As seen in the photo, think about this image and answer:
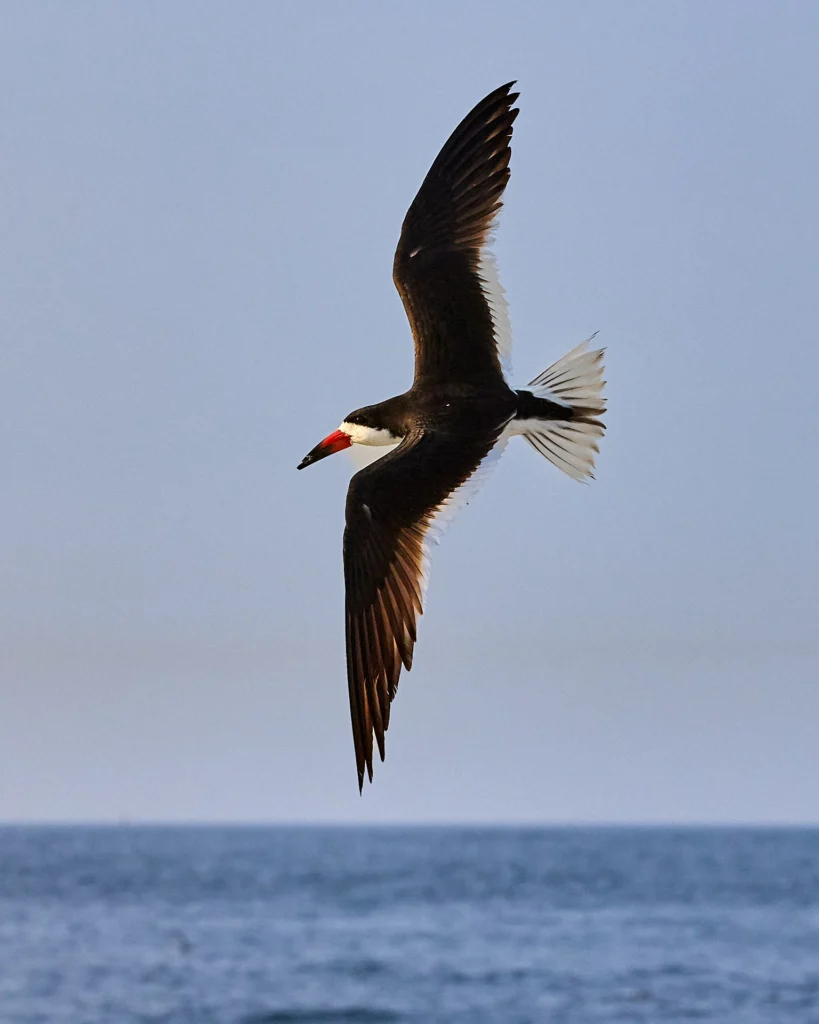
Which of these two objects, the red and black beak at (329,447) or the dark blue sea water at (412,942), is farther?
the dark blue sea water at (412,942)

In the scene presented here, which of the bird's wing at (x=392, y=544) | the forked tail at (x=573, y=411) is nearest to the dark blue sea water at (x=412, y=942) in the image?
the forked tail at (x=573, y=411)

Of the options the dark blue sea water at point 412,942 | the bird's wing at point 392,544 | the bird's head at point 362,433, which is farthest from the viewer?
the dark blue sea water at point 412,942

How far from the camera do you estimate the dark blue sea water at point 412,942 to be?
4056 centimetres

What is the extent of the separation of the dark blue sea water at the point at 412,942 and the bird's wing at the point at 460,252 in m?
28.4

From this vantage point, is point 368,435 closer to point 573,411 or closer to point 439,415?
point 439,415

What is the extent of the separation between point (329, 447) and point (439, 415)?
2.68 feet

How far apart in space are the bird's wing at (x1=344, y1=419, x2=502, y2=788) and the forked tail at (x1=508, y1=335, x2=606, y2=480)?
2.65 feet

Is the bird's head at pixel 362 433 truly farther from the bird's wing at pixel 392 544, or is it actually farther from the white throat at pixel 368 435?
the bird's wing at pixel 392 544

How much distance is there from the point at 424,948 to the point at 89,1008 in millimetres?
12089

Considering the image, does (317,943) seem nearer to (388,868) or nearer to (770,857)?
(388,868)

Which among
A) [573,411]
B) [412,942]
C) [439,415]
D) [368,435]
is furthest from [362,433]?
[412,942]

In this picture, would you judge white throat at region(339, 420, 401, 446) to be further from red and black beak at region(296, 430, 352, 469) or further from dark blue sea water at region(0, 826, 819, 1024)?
dark blue sea water at region(0, 826, 819, 1024)

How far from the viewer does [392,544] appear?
9742 mm

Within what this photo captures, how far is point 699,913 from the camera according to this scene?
205ft
